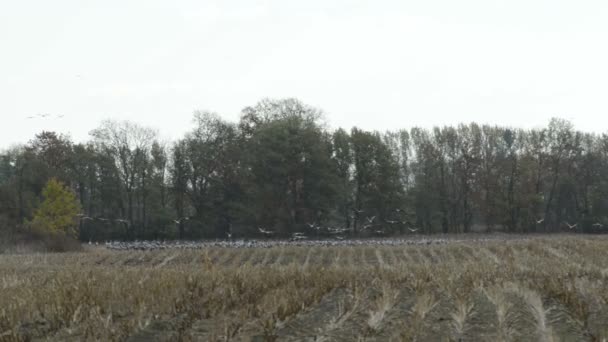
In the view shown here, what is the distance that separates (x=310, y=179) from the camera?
7025 cm

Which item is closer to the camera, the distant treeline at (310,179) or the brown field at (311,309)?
the brown field at (311,309)

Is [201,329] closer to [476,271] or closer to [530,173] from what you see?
[476,271]

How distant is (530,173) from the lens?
238 feet

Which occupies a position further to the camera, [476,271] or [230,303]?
[476,271]

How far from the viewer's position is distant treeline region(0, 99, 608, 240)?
70750mm

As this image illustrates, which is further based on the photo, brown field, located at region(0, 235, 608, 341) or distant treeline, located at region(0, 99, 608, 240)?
distant treeline, located at region(0, 99, 608, 240)

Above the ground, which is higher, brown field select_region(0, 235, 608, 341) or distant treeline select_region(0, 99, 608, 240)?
distant treeline select_region(0, 99, 608, 240)

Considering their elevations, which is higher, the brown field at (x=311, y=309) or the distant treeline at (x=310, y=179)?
the distant treeline at (x=310, y=179)

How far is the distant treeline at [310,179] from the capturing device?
2785 inches

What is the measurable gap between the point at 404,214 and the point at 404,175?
13.0m

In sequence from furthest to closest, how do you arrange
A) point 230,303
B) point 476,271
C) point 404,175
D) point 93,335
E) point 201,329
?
point 404,175 < point 476,271 < point 230,303 < point 201,329 < point 93,335

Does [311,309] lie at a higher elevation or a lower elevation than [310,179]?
lower

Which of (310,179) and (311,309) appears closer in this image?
(311,309)

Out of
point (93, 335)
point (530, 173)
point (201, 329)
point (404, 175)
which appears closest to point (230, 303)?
point (201, 329)
